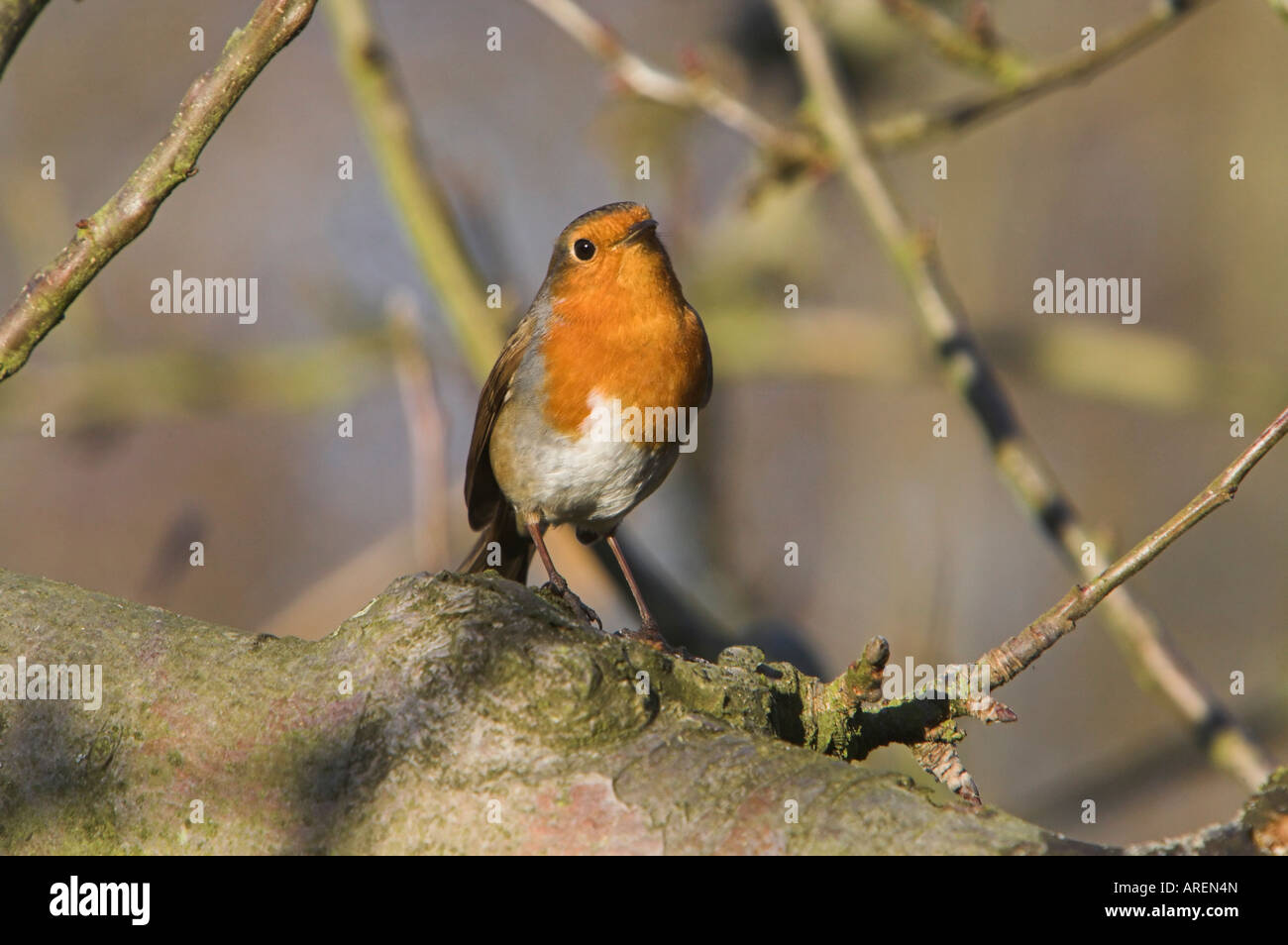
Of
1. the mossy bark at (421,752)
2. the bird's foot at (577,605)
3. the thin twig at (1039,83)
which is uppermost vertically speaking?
the thin twig at (1039,83)

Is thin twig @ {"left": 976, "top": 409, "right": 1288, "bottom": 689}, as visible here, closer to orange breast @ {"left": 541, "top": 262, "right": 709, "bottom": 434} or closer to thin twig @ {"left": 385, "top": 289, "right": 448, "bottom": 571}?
orange breast @ {"left": 541, "top": 262, "right": 709, "bottom": 434}

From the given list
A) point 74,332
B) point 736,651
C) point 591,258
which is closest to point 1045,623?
point 736,651

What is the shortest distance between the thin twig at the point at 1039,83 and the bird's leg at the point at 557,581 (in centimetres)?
161

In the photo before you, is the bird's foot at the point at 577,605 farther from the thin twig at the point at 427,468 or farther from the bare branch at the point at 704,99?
the bare branch at the point at 704,99

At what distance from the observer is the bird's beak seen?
135 inches

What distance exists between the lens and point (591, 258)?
3520 millimetres

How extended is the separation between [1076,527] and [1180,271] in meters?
5.30

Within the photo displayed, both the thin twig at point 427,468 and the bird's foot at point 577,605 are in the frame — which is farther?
the thin twig at point 427,468

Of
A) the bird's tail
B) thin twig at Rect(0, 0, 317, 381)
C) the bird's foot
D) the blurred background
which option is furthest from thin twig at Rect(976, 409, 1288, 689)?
the blurred background

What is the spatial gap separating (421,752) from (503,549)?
8.23ft

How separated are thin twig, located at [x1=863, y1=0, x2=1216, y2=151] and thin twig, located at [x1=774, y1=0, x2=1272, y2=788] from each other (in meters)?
0.22

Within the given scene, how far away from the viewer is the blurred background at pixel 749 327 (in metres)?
5.20

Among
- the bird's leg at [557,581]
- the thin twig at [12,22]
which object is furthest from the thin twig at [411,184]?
the thin twig at [12,22]

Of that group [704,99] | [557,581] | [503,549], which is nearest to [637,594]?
[557,581]
